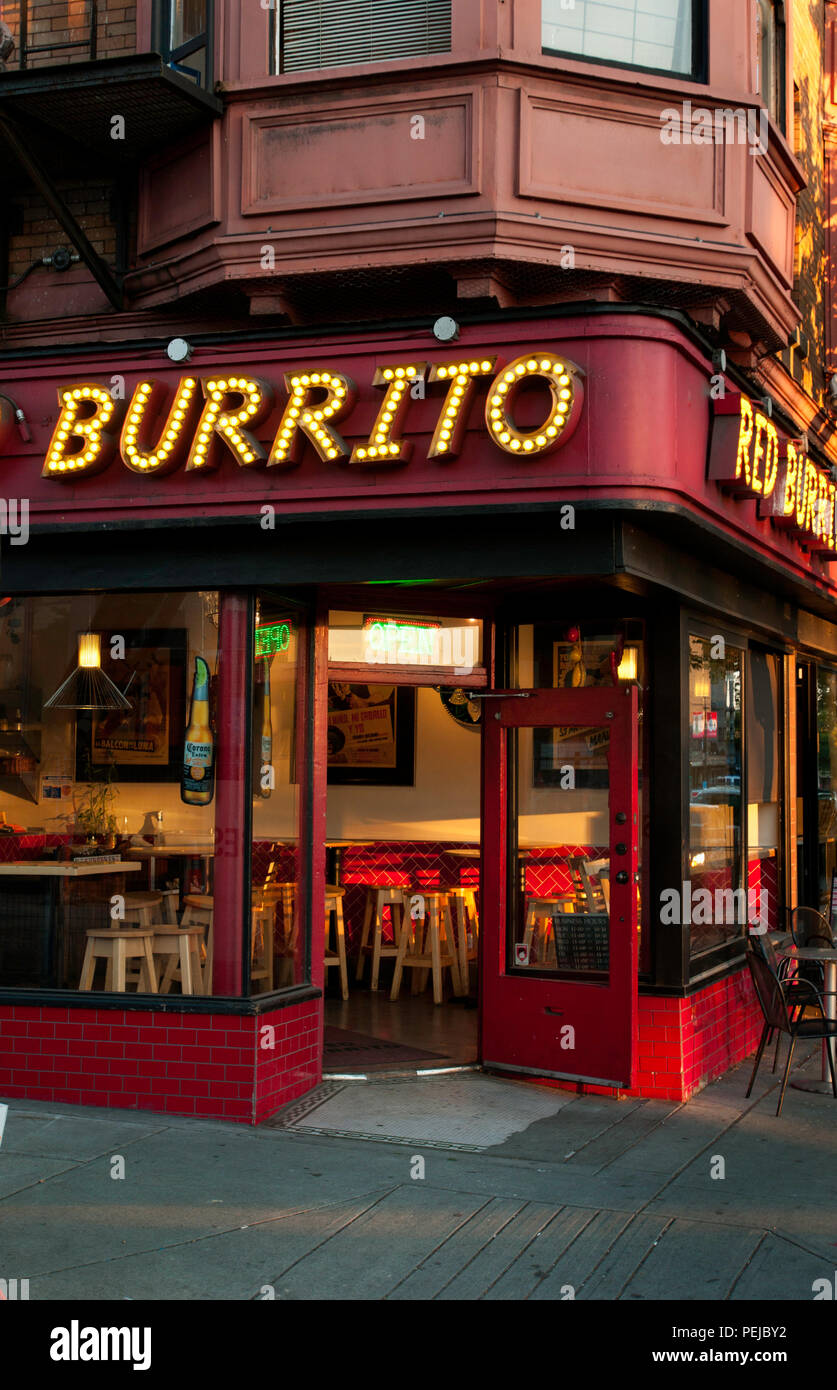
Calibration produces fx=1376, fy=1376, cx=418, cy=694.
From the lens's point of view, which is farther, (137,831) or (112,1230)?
(137,831)

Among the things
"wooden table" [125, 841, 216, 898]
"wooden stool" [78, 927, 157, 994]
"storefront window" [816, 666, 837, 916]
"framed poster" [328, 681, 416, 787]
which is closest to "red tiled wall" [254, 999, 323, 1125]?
"wooden stool" [78, 927, 157, 994]

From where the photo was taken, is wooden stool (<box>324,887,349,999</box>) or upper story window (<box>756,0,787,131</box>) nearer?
upper story window (<box>756,0,787,131</box>)

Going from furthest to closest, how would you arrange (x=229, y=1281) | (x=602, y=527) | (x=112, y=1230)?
(x=602, y=527)
(x=112, y=1230)
(x=229, y=1281)

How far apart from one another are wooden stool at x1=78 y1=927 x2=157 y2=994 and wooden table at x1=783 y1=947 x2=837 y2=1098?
413cm

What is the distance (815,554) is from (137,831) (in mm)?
6128

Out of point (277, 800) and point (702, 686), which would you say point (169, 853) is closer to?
point (277, 800)

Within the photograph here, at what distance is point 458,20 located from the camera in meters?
8.30

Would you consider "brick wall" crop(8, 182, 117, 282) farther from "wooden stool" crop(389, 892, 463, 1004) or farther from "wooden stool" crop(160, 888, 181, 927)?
"wooden stool" crop(389, 892, 463, 1004)

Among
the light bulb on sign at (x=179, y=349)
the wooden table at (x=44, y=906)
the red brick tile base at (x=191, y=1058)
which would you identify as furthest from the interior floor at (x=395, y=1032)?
the light bulb on sign at (x=179, y=349)

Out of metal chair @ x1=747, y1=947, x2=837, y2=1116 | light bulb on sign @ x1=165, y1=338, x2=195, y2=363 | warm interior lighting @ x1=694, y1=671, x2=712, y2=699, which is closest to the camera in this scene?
light bulb on sign @ x1=165, y1=338, x2=195, y2=363

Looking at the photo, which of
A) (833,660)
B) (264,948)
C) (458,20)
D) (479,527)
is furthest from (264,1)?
(833,660)

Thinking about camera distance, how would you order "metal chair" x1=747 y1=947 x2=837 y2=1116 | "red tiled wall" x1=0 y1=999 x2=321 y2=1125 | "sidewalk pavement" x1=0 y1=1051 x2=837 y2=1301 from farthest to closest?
"metal chair" x1=747 y1=947 x2=837 y2=1116
"red tiled wall" x1=0 y1=999 x2=321 y2=1125
"sidewalk pavement" x1=0 y1=1051 x2=837 y2=1301

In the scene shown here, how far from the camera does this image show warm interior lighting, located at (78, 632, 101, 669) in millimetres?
8633

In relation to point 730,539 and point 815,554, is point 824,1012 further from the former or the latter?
point 815,554
